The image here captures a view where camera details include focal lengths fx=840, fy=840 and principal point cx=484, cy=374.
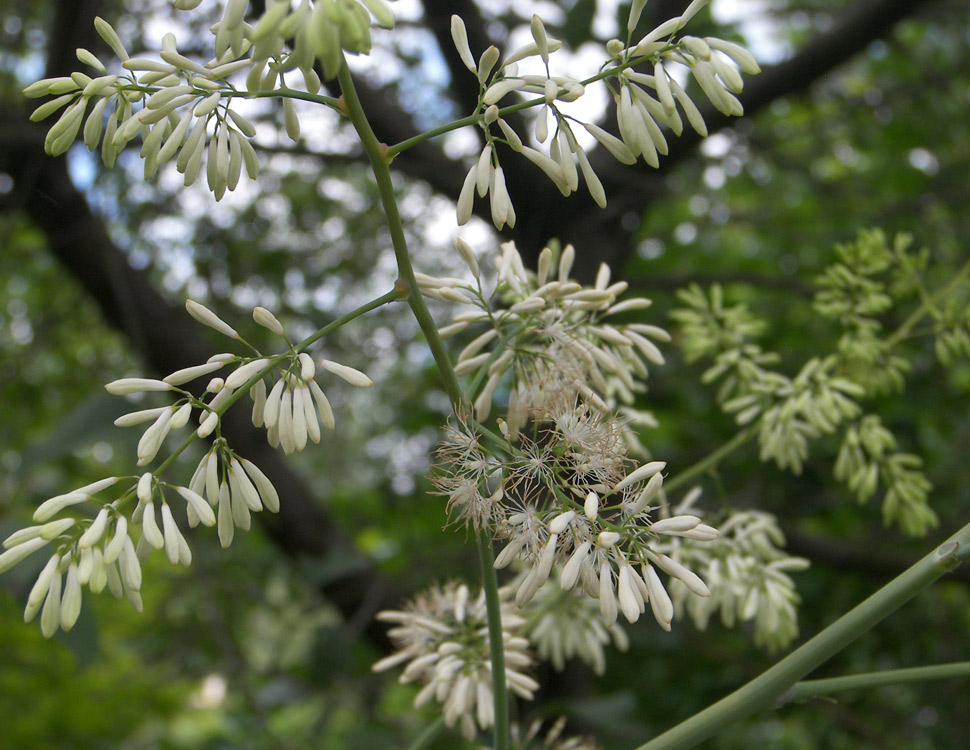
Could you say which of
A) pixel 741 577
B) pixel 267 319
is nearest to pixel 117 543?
pixel 267 319

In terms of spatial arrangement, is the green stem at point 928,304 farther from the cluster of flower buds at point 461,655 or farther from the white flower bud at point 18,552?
the white flower bud at point 18,552

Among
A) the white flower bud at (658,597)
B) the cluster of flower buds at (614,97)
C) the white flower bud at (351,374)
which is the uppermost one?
the cluster of flower buds at (614,97)

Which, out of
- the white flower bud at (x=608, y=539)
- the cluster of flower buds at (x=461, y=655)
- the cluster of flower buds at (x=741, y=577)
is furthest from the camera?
the cluster of flower buds at (x=741, y=577)

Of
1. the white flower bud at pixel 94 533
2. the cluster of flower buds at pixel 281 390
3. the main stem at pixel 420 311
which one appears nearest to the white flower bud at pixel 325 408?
the cluster of flower buds at pixel 281 390

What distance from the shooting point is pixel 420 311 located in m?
0.84

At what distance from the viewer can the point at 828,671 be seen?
10.5 feet

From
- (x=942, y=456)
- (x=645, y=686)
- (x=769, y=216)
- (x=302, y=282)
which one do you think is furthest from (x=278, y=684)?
(x=769, y=216)

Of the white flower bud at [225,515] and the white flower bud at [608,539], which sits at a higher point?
the white flower bud at [225,515]

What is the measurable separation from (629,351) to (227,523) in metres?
0.57

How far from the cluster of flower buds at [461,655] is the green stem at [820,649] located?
0.25 m

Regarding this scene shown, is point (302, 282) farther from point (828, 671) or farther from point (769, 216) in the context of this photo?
point (828, 671)

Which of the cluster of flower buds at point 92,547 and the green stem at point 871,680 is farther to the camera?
the green stem at point 871,680

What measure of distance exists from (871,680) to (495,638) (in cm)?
41

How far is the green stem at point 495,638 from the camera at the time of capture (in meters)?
0.86
